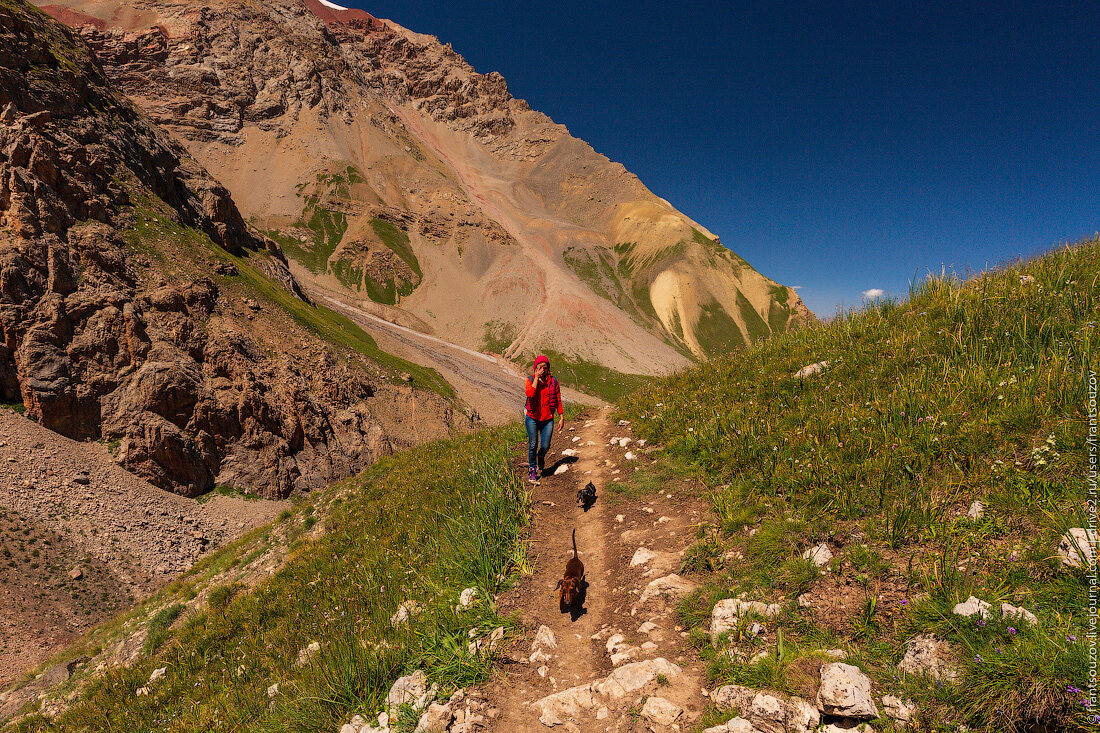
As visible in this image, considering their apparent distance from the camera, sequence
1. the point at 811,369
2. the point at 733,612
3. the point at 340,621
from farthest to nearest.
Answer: the point at 811,369 < the point at 340,621 < the point at 733,612

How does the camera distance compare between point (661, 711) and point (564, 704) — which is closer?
point (661, 711)

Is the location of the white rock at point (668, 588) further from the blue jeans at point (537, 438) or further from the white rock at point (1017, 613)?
the blue jeans at point (537, 438)

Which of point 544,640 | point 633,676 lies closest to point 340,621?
point 544,640

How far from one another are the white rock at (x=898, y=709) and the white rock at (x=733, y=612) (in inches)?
47.8

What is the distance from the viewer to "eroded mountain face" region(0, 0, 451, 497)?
3134 cm

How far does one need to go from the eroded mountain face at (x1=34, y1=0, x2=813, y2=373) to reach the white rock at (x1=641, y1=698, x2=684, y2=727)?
354 ft

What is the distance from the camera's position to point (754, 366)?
10.7 m

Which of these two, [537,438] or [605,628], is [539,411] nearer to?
[537,438]

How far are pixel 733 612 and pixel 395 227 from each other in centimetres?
15904

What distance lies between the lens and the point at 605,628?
5465 millimetres

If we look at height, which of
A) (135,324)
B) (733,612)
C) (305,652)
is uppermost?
Answer: (733,612)

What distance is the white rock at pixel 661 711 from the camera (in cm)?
390

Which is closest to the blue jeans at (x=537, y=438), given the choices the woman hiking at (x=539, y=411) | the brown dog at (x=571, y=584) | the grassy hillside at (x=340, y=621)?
the woman hiking at (x=539, y=411)

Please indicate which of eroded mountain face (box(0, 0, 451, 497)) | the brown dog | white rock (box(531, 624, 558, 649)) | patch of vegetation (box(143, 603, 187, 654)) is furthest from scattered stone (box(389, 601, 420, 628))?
eroded mountain face (box(0, 0, 451, 497))
